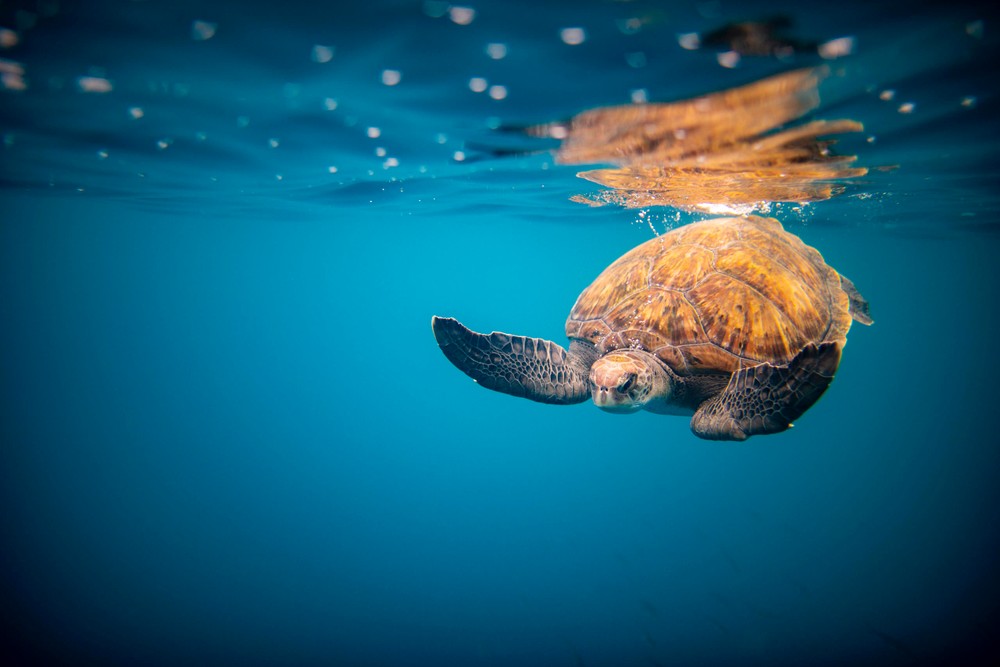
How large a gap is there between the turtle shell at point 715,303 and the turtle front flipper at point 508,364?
2.18ft

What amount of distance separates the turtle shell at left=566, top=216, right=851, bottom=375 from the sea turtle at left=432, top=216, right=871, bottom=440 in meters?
0.01

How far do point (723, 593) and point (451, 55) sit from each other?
19940 millimetres

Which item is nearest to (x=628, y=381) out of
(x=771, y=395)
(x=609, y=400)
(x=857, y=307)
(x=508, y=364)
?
(x=609, y=400)

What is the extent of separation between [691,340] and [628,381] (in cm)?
99

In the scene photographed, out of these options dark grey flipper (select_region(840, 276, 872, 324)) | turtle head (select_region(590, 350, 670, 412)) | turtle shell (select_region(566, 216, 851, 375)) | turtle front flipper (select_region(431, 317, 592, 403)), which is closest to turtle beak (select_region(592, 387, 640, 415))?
turtle head (select_region(590, 350, 670, 412))

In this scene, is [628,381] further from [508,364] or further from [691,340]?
[508,364]

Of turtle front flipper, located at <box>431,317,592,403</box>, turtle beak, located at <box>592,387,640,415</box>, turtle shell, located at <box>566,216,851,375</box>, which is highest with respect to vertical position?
turtle shell, located at <box>566,216,851,375</box>

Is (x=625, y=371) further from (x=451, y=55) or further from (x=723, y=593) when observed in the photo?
(x=723, y=593)

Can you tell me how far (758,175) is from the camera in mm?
9688

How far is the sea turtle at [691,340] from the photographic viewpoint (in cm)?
451

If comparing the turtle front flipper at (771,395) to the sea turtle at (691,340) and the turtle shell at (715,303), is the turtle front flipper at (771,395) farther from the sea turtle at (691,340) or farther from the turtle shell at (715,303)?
Answer: the turtle shell at (715,303)

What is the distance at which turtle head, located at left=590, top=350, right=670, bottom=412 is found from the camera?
455 cm

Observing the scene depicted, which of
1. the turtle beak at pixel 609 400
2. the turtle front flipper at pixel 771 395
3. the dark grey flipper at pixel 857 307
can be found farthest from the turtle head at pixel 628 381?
the dark grey flipper at pixel 857 307

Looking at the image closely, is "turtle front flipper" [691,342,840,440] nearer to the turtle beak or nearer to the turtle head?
the turtle head
